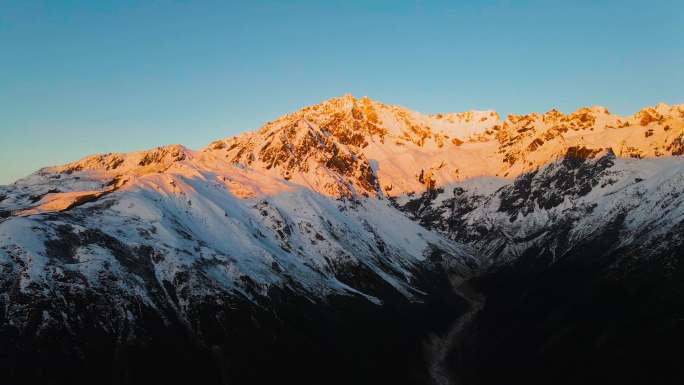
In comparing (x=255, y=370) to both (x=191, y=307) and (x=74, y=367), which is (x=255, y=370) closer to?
(x=191, y=307)

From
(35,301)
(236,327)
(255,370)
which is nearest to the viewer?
(35,301)

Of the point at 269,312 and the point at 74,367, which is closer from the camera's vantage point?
the point at 74,367

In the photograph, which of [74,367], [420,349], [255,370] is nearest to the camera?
[74,367]

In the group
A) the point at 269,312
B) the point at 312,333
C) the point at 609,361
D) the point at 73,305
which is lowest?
the point at 609,361

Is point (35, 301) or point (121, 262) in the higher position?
point (121, 262)

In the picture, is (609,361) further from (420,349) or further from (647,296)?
(420,349)

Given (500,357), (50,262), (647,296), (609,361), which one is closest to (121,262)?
(50,262)

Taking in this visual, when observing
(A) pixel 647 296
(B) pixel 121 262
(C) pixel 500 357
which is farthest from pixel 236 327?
(A) pixel 647 296

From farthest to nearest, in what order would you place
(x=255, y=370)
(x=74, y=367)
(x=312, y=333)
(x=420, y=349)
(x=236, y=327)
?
(x=420, y=349), (x=312, y=333), (x=236, y=327), (x=255, y=370), (x=74, y=367)

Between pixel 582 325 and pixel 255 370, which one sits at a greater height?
pixel 255 370
